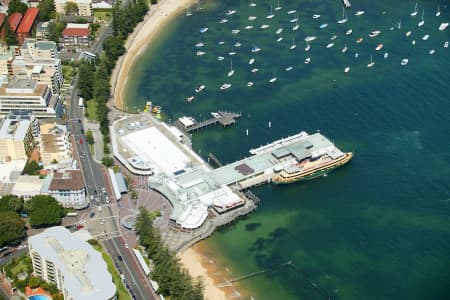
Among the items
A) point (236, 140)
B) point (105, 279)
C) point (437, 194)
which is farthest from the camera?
point (236, 140)

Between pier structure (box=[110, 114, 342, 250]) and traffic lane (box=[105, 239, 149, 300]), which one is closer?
traffic lane (box=[105, 239, 149, 300])

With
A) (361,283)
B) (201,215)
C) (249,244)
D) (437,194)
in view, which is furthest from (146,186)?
(437,194)

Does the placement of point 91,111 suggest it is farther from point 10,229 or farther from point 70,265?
point 70,265

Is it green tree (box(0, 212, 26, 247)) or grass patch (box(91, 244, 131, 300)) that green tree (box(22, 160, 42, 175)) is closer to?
green tree (box(0, 212, 26, 247))

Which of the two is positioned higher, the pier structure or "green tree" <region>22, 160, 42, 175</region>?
"green tree" <region>22, 160, 42, 175</region>

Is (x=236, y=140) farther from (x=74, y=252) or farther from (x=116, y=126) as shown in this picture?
(x=74, y=252)

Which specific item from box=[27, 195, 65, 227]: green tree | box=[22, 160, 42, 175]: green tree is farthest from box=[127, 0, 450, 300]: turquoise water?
box=[22, 160, 42, 175]: green tree

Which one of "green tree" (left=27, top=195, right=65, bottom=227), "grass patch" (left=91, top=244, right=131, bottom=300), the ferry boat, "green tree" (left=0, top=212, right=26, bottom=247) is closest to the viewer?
"grass patch" (left=91, top=244, right=131, bottom=300)

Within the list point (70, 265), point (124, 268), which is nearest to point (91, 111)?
point (124, 268)
